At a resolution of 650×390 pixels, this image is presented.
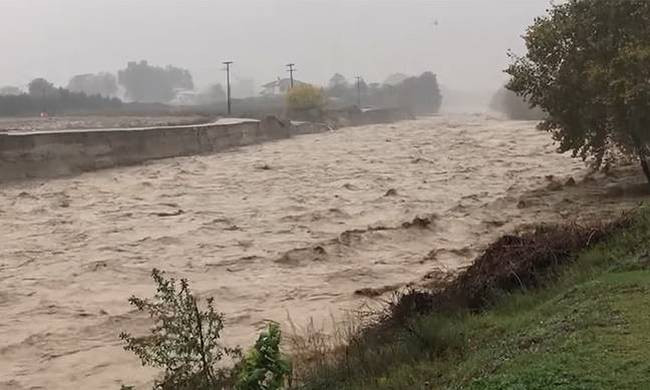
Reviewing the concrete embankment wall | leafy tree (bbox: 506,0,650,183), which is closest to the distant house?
the concrete embankment wall

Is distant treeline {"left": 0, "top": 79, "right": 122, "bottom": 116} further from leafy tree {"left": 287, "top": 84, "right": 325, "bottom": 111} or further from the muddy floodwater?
the muddy floodwater

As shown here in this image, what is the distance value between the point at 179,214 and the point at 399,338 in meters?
15.0

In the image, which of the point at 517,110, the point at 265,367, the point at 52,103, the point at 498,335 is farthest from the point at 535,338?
the point at 52,103

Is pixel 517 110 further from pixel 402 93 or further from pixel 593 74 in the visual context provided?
pixel 593 74

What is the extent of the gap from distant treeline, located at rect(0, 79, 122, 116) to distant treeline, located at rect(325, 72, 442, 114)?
43.6m

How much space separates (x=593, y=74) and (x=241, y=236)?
27.7 feet

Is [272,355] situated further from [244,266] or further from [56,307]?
[244,266]

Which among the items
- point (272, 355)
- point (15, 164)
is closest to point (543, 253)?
point (272, 355)

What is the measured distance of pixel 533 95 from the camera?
1848 centimetres

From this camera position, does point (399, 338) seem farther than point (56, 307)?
No

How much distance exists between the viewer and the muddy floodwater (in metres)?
11.0

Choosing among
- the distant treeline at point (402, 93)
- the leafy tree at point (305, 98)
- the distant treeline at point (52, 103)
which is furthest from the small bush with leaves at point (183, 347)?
the distant treeline at point (402, 93)

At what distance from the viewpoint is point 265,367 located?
5605 mm

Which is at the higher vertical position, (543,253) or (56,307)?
(543,253)
